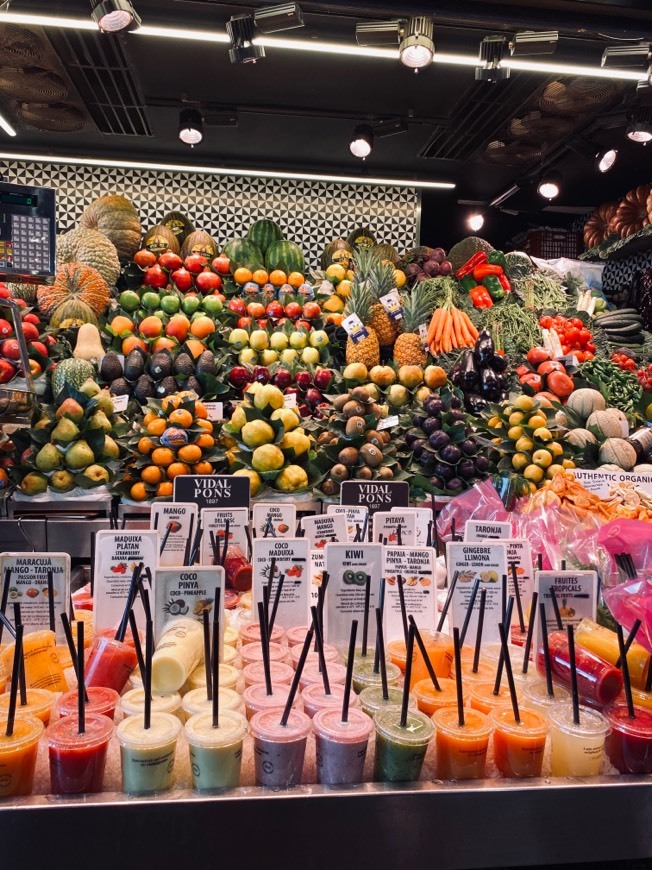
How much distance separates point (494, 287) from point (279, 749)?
5082 mm

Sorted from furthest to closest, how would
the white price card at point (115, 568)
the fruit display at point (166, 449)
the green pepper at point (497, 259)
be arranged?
the green pepper at point (497, 259) < the fruit display at point (166, 449) < the white price card at point (115, 568)

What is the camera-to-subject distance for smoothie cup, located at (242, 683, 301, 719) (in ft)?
4.47

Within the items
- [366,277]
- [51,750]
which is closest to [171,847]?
[51,750]

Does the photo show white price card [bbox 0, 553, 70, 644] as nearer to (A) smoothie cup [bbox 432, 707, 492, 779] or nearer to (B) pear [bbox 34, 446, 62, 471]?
(A) smoothie cup [bbox 432, 707, 492, 779]

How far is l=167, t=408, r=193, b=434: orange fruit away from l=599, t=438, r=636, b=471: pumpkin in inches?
99.4

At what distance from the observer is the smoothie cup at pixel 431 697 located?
4.66 ft

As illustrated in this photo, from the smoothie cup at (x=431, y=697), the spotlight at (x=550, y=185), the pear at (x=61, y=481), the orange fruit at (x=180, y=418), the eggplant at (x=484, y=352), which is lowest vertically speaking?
the smoothie cup at (x=431, y=697)

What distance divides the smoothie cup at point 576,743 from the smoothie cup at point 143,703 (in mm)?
792

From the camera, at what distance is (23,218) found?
3047mm

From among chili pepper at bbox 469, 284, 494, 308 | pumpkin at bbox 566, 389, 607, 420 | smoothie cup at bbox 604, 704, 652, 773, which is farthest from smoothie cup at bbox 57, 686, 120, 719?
chili pepper at bbox 469, 284, 494, 308

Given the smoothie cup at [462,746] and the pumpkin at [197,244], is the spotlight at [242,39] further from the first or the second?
the smoothie cup at [462,746]

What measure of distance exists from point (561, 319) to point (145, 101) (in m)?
4.00

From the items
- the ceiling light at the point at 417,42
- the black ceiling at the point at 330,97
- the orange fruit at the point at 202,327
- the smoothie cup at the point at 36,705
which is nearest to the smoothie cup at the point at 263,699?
the smoothie cup at the point at 36,705

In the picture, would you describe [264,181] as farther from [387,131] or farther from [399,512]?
[399,512]
